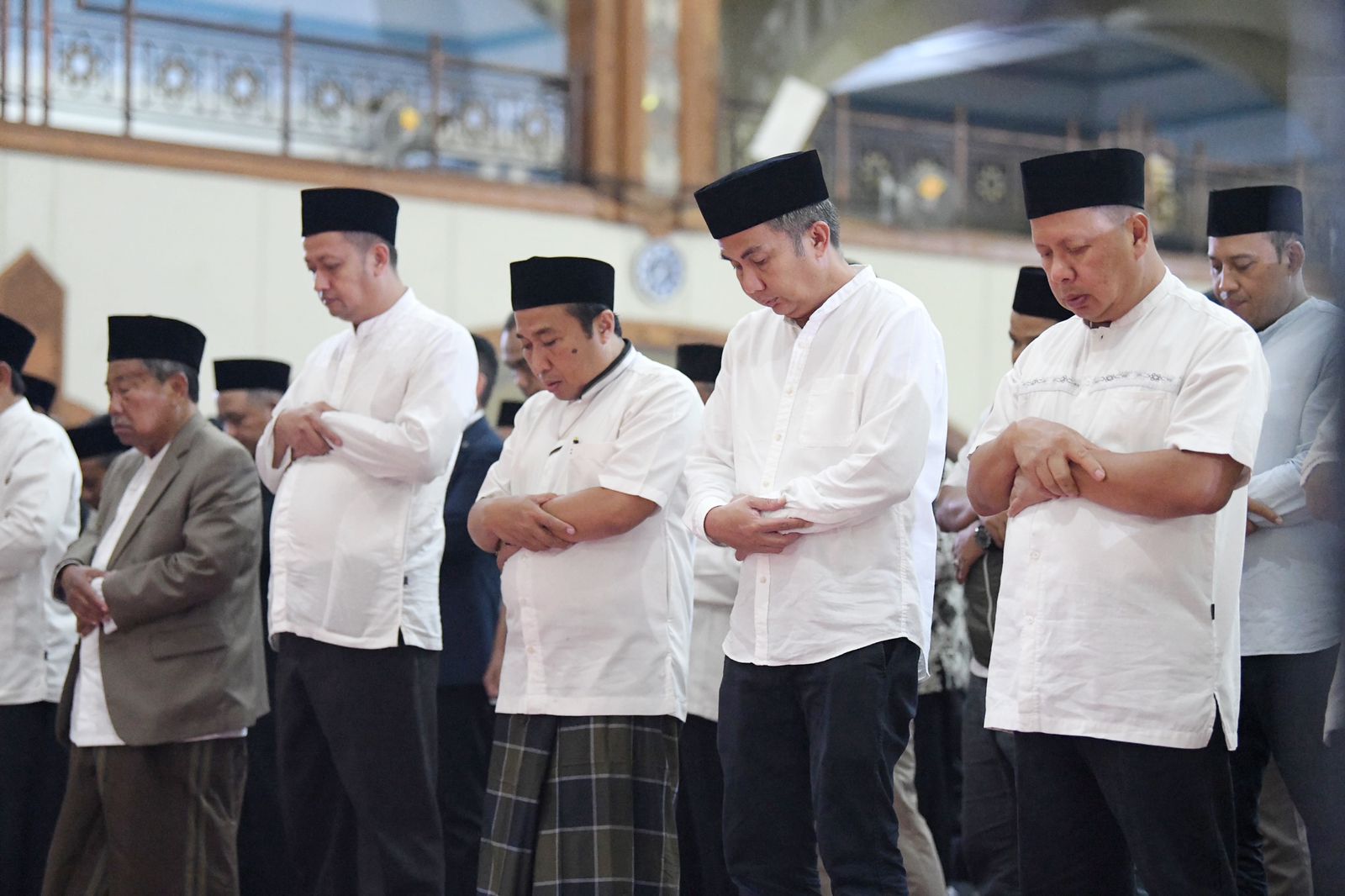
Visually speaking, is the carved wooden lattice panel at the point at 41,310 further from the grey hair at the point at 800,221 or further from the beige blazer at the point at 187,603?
the grey hair at the point at 800,221

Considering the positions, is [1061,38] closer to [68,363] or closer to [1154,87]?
[1154,87]

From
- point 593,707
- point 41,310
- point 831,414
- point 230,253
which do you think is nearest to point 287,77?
point 230,253

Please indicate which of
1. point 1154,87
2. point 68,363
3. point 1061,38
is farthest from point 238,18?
point 1154,87

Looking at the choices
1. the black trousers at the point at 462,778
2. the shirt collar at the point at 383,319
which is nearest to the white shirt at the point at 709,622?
the black trousers at the point at 462,778

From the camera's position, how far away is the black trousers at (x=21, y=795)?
13.9 feet

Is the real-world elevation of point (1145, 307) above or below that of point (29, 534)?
above

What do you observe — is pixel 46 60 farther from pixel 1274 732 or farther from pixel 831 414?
pixel 1274 732

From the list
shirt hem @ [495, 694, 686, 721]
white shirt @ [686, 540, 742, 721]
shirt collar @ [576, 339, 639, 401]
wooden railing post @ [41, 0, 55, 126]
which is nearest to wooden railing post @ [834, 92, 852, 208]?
wooden railing post @ [41, 0, 55, 126]

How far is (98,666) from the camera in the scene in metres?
3.71

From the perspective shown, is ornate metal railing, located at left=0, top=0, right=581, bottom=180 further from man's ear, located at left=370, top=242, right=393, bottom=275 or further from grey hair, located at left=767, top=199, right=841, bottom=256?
grey hair, located at left=767, top=199, right=841, bottom=256

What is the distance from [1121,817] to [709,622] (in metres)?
1.66

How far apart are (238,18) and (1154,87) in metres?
8.84

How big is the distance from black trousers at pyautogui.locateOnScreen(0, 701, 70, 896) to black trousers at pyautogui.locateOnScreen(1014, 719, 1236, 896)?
292cm

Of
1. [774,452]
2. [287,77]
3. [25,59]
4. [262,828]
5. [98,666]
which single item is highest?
[287,77]
